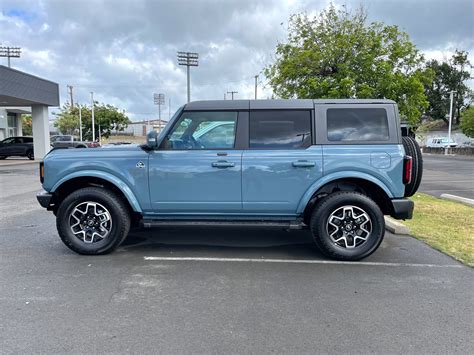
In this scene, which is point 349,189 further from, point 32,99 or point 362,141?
point 32,99

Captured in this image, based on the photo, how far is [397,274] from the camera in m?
4.50

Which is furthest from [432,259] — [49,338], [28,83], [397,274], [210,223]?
[28,83]

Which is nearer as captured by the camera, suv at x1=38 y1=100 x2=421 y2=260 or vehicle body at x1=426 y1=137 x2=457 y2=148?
suv at x1=38 y1=100 x2=421 y2=260

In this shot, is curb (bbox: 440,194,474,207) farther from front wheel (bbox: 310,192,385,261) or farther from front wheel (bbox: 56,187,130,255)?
front wheel (bbox: 56,187,130,255)

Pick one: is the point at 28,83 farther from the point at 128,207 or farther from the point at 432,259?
the point at 432,259

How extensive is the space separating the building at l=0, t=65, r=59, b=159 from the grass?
21.9 m

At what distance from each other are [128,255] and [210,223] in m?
1.20

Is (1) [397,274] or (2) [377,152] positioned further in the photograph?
(2) [377,152]

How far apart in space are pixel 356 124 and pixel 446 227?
9.90ft

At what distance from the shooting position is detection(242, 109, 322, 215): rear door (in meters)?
4.82

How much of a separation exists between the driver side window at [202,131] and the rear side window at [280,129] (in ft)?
0.95

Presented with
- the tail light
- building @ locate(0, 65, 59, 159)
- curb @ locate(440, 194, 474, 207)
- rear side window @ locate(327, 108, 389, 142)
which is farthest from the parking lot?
building @ locate(0, 65, 59, 159)

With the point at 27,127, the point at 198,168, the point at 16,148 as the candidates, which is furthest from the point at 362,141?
the point at 27,127

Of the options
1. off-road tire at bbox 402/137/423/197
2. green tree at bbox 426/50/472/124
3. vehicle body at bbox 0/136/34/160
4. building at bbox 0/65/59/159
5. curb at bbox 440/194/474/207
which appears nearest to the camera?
off-road tire at bbox 402/137/423/197
